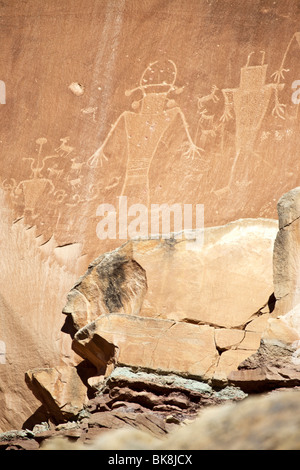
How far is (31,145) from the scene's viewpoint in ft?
25.7

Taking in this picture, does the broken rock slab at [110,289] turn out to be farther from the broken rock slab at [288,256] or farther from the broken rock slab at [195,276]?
the broken rock slab at [288,256]

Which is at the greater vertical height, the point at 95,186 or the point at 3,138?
the point at 3,138

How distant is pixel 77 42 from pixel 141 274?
2763mm

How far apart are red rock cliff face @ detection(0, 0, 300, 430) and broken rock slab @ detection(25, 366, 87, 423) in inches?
29.0

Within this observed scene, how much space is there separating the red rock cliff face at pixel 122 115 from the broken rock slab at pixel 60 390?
0.74 metres

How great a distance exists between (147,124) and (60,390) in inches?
108

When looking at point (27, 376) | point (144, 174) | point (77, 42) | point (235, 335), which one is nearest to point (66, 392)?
point (27, 376)

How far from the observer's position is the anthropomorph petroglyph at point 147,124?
775 cm

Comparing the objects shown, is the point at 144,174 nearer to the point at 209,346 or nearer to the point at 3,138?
the point at 3,138

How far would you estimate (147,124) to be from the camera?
7.78m

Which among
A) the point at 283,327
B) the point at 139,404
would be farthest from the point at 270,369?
the point at 139,404

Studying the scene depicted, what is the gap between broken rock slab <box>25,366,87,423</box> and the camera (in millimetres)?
6750

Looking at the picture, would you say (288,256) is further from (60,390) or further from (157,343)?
(60,390)

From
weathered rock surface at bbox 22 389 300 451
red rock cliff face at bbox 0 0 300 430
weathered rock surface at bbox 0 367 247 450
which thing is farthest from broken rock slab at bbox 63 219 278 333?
weathered rock surface at bbox 22 389 300 451
